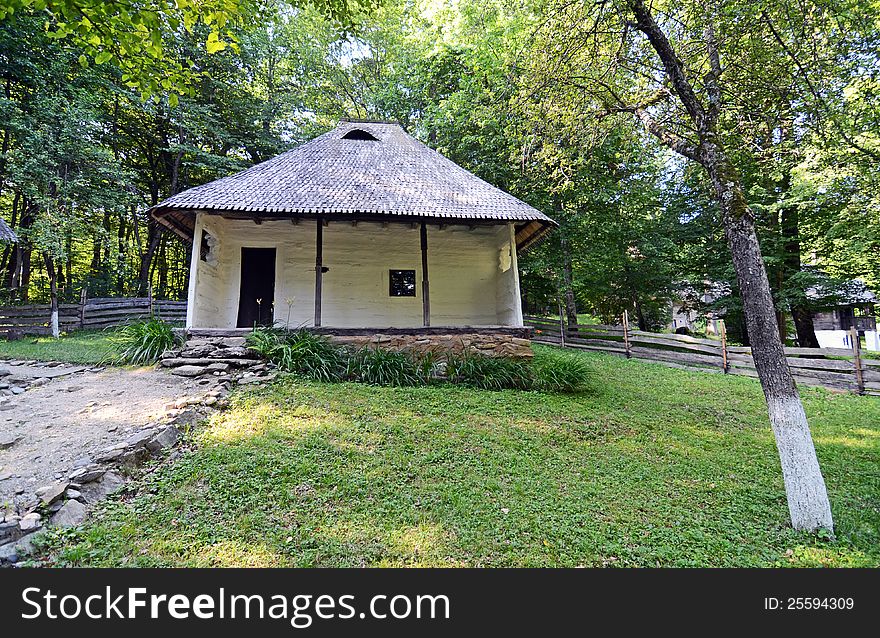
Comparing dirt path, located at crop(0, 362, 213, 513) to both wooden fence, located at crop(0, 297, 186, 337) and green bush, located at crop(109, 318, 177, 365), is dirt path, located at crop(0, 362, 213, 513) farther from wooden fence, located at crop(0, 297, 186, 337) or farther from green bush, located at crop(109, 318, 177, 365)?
wooden fence, located at crop(0, 297, 186, 337)

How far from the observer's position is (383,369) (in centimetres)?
694

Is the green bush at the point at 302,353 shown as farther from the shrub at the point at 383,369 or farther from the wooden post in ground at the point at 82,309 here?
the wooden post in ground at the point at 82,309

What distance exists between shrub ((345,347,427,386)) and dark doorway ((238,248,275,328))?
3858 mm

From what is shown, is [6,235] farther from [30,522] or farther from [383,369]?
[30,522]

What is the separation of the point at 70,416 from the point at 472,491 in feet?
15.2

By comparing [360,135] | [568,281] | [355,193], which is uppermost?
[360,135]

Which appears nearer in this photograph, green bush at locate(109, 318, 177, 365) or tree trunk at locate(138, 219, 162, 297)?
green bush at locate(109, 318, 177, 365)

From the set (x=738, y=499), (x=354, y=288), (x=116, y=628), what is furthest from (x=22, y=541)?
(x=354, y=288)

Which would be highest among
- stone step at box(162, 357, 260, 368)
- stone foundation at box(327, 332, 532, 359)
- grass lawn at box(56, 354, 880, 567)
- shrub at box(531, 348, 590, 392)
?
stone foundation at box(327, 332, 532, 359)

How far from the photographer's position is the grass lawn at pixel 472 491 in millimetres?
2645

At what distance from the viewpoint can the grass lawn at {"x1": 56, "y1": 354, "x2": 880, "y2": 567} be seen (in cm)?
264

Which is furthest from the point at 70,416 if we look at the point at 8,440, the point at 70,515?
the point at 70,515

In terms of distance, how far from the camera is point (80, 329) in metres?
12.8

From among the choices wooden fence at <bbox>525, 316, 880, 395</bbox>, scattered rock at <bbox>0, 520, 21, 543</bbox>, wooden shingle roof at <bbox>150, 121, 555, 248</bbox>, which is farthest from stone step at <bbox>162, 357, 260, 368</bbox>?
wooden fence at <bbox>525, 316, 880, 395</bbox>
